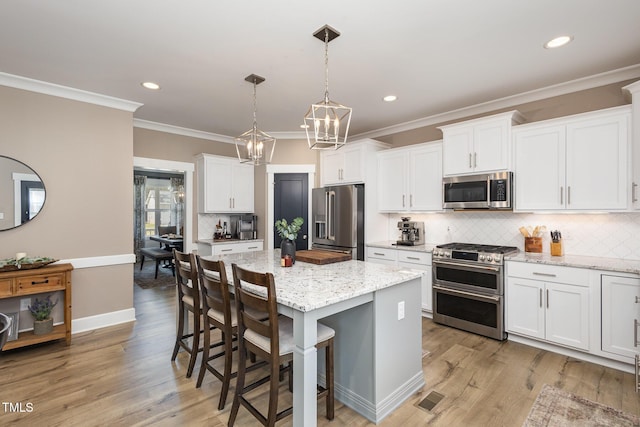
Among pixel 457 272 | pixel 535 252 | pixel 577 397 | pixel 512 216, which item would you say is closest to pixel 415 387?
pixel 577 397

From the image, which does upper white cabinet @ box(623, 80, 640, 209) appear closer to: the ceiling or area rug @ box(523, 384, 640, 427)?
the ceiling

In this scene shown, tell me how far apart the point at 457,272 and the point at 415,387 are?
162 centimetres

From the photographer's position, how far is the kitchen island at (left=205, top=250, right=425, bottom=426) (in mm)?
1736

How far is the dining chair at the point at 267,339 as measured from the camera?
1.81 metres

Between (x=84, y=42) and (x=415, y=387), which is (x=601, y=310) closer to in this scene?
(x=415, y=387)

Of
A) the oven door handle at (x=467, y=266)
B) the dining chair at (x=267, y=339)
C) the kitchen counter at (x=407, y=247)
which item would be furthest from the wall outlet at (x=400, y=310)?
the kitchen counter at (x=407, y=247)

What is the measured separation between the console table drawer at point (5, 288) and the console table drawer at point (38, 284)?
0.05 m

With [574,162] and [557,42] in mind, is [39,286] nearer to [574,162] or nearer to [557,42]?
[557,42]

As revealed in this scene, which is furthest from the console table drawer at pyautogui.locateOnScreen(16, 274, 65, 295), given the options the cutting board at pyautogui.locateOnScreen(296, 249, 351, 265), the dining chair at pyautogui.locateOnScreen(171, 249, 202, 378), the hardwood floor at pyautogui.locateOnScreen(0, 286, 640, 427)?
the cutting board at pyautogui.locateOnScreen(296, 249, 351, 265)

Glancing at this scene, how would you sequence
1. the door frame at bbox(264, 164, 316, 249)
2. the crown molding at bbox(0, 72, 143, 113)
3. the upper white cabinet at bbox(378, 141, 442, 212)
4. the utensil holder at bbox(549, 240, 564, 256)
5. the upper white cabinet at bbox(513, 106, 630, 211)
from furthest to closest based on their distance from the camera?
the door frame at bbox(264, 164, 316, 249) → the upper white cabinet at bbox(378, 141, 442, 212) → the utensil holder at bbox(549, 240, 564, 256) → the crown molding at bbox(0, 72, 143, 113) → the upper white cabinet at bbox(513, 106, 630, 211)

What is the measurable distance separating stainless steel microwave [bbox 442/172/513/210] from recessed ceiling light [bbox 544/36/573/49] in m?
1.29

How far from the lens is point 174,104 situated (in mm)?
4012

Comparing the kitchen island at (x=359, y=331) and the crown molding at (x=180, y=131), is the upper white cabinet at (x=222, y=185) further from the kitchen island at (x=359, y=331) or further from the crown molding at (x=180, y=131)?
the kitchen island at (x=359, y=331)

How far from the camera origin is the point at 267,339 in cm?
195
